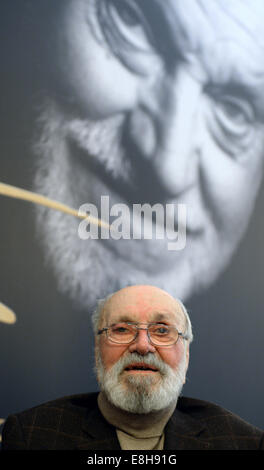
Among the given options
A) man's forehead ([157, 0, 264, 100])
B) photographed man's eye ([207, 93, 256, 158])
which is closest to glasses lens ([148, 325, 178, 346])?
photographed man's eye ([207, 93, 256, 158])

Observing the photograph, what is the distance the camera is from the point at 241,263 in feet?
7.72

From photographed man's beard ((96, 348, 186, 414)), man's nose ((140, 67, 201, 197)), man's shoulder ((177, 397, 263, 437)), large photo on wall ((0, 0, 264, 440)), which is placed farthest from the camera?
man's nose ((140, 67, 201, 197))

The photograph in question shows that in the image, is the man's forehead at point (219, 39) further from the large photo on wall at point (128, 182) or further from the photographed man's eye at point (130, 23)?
the photographed man's eye at point (130, 23)

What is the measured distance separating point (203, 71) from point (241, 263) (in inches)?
36.3

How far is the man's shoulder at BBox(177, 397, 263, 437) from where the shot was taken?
5.20 ft

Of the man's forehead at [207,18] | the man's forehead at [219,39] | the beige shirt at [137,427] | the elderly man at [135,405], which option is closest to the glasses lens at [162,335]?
the elderly man at [135,405]

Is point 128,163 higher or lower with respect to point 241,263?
higher

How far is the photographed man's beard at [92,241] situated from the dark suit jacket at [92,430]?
0.69m

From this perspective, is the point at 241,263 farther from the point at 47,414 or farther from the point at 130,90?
the point at 47,414

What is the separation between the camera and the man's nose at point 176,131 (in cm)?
235

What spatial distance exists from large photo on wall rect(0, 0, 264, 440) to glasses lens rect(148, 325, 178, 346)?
0.71m

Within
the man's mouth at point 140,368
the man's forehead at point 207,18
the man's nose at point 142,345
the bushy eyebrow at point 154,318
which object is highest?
the man's forehead at point 207,18

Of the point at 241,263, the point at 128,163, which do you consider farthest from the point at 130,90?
the point at 241,263

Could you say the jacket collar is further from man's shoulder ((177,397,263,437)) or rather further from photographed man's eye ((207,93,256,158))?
photographed man's eye ((207,93,256,158))
